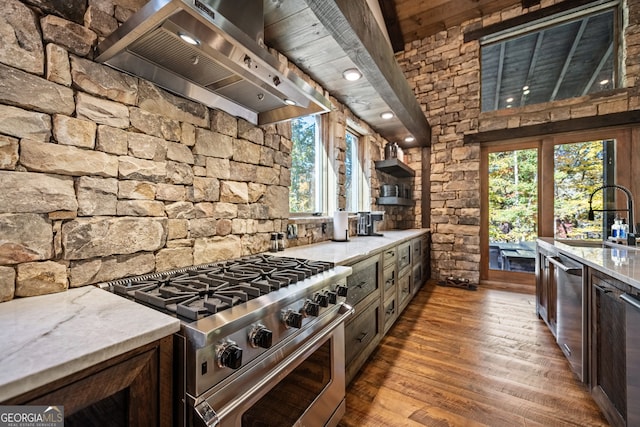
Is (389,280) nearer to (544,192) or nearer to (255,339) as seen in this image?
(255,339)

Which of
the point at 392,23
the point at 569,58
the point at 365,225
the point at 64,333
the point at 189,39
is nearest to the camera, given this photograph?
the point at 64,333

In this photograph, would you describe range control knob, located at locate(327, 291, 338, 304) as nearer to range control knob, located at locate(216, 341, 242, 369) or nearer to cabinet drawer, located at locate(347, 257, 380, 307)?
cabinet drawer, located at locate(347, 257, 380, 307)

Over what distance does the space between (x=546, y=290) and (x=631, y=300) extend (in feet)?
5.37

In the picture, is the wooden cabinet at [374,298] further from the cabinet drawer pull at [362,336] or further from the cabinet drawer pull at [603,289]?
the cabinet drawer pull at [603,289]

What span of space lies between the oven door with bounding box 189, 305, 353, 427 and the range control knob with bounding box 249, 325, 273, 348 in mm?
91

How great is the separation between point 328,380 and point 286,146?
169 centimetres

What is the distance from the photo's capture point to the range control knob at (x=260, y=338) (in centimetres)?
88

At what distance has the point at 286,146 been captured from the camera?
222 centimetres

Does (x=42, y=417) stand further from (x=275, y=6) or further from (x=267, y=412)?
(x=275, y=6)

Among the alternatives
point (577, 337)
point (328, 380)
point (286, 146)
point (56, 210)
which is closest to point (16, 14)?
point (56, 210)

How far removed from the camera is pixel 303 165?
2660 mm

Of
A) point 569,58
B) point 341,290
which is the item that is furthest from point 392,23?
point 341,290

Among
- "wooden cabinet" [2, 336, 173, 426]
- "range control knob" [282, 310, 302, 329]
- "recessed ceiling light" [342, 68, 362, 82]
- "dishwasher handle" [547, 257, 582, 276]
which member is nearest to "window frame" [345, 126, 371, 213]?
"recessed ceiling light" [342, 68, 362, 82]

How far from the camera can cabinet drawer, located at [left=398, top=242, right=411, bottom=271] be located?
9.02 ft
